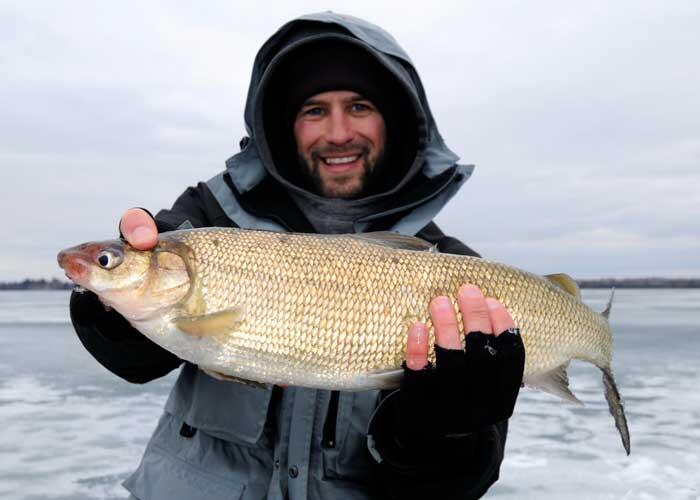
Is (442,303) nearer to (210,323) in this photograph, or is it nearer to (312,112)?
(210,323)

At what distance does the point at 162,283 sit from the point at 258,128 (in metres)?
1.52

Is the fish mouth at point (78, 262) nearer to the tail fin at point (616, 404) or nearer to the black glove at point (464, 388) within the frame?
the black glove at point (464, 388)

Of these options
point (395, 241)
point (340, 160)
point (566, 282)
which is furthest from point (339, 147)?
point (566, 282)

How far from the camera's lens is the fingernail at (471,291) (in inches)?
101

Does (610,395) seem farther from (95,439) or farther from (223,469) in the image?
(95,439)

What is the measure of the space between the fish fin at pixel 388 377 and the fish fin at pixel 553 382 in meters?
0.63

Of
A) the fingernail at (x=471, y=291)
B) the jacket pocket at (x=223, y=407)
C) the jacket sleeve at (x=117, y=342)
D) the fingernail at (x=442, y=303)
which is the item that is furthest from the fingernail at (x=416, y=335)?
the jacket sleeve at (x=117, y=342)

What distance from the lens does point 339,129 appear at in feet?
12.3

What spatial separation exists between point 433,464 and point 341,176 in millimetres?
1670

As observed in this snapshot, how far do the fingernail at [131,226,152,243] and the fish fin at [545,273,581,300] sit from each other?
1.69 m

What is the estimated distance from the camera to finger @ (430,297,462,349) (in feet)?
8.30

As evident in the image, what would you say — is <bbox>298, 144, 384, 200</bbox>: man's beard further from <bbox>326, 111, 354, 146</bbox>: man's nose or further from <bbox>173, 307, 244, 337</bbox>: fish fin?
<bbox>173, 307, 244, 337</bbox>: fish fin

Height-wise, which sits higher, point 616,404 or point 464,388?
point 464,388

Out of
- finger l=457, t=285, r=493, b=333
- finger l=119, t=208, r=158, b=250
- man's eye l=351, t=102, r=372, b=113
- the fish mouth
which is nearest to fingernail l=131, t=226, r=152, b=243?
finger l=119, t=208, r=158, b=250
